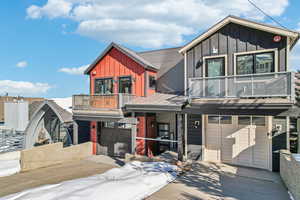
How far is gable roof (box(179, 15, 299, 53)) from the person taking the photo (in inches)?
282

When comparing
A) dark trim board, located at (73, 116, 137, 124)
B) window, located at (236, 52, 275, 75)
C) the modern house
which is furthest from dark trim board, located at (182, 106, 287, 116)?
dark trim board, located at (73, 116, 137, 124)

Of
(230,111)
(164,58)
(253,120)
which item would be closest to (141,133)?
(164,58)

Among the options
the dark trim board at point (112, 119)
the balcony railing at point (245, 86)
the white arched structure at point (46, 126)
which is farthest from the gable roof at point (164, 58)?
the white arched structure at point (46, 126)

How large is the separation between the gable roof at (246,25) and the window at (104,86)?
526 centimetres

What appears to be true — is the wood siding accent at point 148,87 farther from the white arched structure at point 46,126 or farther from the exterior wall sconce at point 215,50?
the white arched structure at point 46,126

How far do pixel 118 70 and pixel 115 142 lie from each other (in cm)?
463

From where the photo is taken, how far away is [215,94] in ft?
25.2

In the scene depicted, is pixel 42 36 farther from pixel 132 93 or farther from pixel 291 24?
pixel 291 24

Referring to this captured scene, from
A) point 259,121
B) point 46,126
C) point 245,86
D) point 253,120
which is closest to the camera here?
point 245,86

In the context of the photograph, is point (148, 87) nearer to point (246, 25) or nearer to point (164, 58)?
point (164, 58)

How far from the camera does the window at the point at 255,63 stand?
764 cm

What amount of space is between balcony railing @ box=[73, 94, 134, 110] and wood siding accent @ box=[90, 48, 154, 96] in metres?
1.12

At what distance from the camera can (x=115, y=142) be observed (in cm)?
1166

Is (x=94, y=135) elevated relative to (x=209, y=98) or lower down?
lower down
